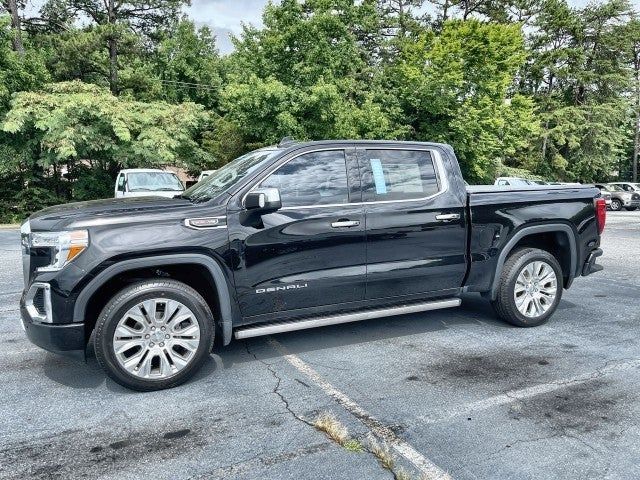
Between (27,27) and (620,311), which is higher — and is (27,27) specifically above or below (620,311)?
above

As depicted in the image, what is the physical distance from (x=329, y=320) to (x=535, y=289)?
7.60ft

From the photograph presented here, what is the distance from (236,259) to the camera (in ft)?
13.5

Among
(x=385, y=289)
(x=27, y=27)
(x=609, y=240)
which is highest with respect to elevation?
(x=27, y=27)

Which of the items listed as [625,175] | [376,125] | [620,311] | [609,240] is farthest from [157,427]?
[625,175]

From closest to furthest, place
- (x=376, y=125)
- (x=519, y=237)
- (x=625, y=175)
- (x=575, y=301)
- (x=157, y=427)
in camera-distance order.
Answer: (x=157, y=427)
(x=519, y=237)
(x=575, y=301)
(x=376, y=125)
(x=625, y=175)

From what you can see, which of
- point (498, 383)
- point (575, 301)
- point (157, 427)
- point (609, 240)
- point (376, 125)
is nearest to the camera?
point (157, 427)

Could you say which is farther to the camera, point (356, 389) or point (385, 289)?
point (385, 289)

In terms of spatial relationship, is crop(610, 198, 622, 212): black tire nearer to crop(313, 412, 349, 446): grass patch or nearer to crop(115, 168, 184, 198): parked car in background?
crop(115, 168, 184, 198): parked car in background

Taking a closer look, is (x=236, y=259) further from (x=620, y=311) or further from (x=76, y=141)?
(x=76, y=141)

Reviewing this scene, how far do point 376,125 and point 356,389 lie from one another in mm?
24626

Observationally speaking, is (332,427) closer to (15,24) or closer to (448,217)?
(448,217)

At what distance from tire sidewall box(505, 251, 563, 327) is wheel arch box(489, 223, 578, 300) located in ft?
0.41

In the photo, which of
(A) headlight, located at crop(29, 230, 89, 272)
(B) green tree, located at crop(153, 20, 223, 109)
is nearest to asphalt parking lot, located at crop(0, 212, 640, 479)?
(A) headlight, located at crop(29, 230, 89, 272)

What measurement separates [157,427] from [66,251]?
4.51 feet
